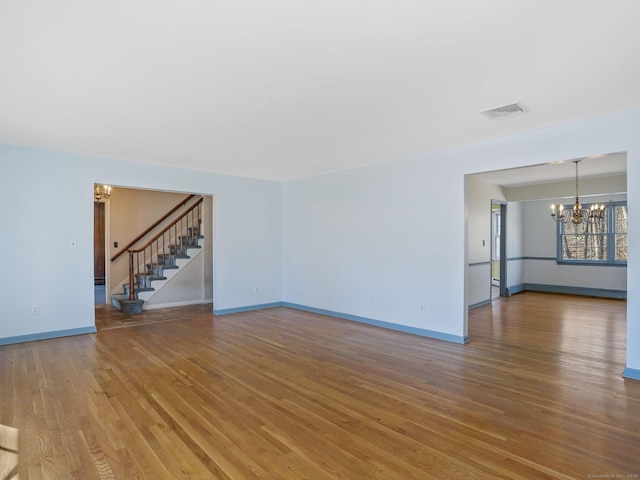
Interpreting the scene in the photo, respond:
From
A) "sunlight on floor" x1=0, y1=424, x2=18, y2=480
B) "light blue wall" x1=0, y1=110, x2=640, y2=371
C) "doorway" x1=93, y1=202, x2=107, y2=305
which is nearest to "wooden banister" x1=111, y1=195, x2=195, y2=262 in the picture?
"doorway" x1=93, y1=202, x2=107, y2=305

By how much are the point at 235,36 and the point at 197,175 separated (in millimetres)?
4358

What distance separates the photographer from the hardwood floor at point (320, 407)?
2096 millimetres

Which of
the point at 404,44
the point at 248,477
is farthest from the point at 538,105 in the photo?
the point at 248,477

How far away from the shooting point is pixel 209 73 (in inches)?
103

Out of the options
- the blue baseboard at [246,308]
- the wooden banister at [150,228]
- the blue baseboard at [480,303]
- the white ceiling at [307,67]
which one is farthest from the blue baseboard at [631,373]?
the wooden banister at [150,228]

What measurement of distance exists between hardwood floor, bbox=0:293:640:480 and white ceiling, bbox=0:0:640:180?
8.57 ft

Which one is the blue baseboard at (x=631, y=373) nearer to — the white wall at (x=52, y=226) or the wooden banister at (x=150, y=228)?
the white wall at (x=52, y=226)

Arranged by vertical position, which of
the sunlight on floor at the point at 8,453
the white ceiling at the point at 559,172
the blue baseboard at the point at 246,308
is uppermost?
the white ceiling at the point at 559,172

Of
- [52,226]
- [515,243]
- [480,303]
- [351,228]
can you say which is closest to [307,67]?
[351,228]

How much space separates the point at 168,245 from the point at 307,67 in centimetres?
686

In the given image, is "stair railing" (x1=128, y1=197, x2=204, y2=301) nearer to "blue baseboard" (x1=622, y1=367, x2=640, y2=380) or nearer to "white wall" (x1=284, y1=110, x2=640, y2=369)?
"white wall" (x1=284, y1=110, x2=640, y2=369)

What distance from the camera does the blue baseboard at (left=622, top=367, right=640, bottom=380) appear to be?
11.0 feet

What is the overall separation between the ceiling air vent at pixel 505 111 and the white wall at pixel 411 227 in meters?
0.77

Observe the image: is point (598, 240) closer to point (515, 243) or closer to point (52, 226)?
point (515, 243)
